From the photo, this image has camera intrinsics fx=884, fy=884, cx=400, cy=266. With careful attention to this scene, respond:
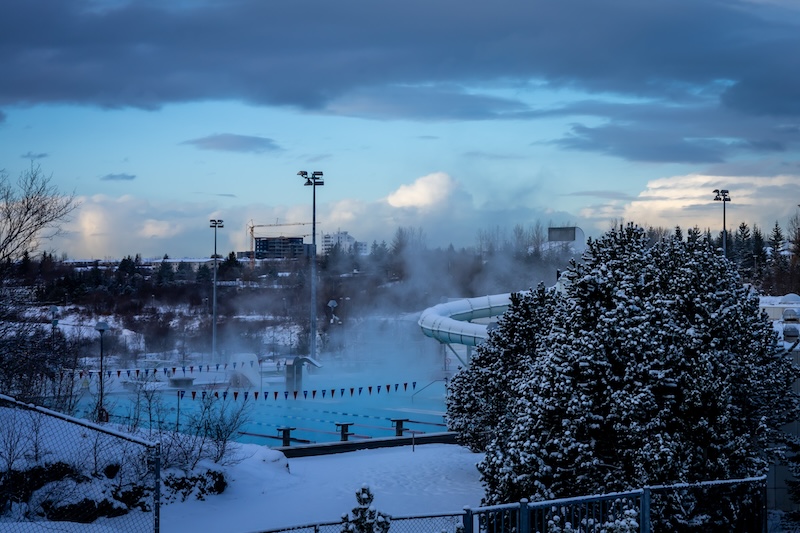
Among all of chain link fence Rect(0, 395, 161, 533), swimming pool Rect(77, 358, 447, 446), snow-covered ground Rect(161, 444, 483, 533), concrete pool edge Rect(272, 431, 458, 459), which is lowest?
swimming pool Rect(77, 358, 447, 446)

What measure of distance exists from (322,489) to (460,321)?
86.9ft

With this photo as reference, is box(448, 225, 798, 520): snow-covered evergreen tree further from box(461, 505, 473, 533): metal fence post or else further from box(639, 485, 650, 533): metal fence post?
box(461, 505, 473, 533): metal fence post

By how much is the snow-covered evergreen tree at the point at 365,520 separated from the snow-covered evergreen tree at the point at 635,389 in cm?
497

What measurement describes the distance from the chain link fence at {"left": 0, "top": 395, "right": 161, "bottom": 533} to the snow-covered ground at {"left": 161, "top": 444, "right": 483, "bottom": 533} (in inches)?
32.3

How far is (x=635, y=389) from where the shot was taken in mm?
13711

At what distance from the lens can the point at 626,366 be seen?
549 inches

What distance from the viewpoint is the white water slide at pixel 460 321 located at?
42.0 m

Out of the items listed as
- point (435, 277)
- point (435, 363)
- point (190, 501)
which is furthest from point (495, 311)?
point (435, 277)

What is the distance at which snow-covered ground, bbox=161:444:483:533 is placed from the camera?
1645 centimetres

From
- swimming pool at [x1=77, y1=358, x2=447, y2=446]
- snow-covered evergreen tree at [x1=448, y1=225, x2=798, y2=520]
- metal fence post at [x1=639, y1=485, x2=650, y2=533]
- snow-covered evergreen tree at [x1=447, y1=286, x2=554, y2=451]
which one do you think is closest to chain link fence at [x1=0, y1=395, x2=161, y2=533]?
snow-covered evergreen tree at [x1=448, y1=225, x2=798, y2=520]

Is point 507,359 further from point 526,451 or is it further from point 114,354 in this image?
point 114,354

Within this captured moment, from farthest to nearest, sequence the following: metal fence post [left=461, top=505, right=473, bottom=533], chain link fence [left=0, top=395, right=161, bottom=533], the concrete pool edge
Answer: the concrete pool edge
chain link fence [left=0, top=395, right=161, bottom=533]
metal fence post [left=461, top=505, right=473, bottom=533]

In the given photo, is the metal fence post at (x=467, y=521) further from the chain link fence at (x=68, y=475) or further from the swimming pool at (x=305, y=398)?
the swimming pool at (x=305, y=398)

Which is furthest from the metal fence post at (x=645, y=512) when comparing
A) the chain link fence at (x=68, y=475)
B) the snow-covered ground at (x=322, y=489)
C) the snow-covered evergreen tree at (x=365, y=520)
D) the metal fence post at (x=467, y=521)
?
the chain link fence at (x=68, y=475)
